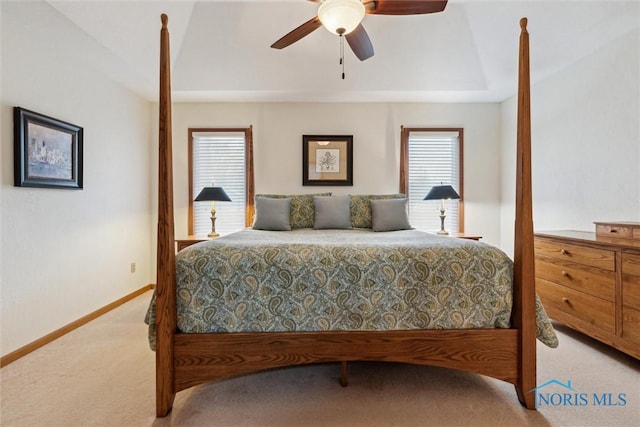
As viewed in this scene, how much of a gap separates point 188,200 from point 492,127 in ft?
13.2

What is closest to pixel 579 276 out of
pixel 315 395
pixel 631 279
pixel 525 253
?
pixel 631 279

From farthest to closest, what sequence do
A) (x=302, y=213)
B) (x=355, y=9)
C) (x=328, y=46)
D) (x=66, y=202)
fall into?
(x=302, y=213)
(x=328, y=46)
(x=66, y=202)
(x=355, y=9)

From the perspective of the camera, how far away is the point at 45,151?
2.28m

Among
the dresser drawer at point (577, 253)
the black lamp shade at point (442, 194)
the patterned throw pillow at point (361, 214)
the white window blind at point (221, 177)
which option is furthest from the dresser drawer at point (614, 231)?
the white window blind at point (221, 177)

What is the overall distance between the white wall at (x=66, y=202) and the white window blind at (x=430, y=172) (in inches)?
134

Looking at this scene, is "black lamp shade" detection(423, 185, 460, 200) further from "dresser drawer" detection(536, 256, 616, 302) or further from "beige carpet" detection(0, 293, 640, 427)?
"beige carpet" detection(0, 293, 640, 427)

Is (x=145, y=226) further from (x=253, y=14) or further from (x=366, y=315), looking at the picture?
(x=366, y=315)

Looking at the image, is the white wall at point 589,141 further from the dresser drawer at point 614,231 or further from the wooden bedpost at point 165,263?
the wooden bedpost at point 165,263

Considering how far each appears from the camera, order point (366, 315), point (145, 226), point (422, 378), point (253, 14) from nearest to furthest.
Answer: point (366, 315), point (422, 378), point (253, 14), point (145, 226)

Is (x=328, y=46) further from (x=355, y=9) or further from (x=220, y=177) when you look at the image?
(x=220, y=177)

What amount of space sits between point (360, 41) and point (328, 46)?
980 millimetres

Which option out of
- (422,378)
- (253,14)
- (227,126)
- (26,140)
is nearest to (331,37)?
(253,14)

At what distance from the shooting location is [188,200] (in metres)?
3.80

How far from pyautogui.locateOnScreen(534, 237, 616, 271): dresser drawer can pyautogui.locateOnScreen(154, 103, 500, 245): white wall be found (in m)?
1.42
